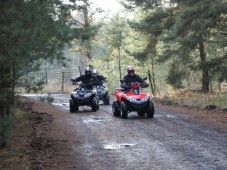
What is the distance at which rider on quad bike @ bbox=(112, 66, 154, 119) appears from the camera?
47.4 feet

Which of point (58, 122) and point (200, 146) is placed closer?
point (200, 146)

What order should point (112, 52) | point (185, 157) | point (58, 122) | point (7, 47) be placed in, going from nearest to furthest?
point (7, 47), point (185, 157), point (58, 122), point (112, 52)

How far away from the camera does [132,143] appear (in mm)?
9688

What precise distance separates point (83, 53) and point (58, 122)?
1007 inches

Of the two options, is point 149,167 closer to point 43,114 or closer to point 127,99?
point 127,99

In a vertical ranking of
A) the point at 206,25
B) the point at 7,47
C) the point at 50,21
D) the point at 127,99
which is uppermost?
the point at 206,25

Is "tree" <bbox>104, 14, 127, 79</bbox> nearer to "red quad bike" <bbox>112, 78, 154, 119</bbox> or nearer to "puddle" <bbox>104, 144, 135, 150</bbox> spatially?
"red quad bike" <bbox>112, 78, 154, 119</bbox>

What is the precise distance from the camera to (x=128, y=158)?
8.09 meters

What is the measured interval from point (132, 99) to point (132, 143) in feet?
16.0

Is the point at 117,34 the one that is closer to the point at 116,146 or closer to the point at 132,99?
the point at 132,99

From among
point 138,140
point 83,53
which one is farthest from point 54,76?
point 138,140

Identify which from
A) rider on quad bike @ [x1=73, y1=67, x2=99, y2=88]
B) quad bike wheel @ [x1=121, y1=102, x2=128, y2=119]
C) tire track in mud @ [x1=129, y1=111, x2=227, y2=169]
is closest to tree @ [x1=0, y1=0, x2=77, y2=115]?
tire track in mud @ [x1=129, y1=111, x2=227, y2=169]

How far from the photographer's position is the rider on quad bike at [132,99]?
1445 cm

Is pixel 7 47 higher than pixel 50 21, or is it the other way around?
pixel 50 21
